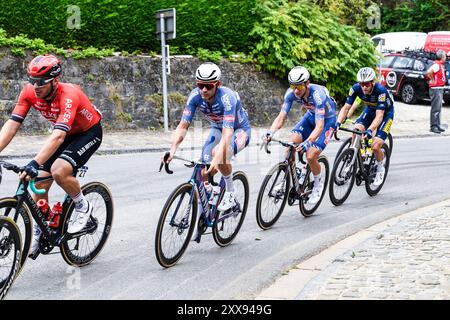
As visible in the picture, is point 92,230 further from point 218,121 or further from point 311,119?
point 311,119

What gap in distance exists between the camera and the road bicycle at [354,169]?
11.2 m

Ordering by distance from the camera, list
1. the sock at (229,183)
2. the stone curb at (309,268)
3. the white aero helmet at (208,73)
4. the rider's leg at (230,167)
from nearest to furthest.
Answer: the stone curb at (309,268), the white aero helmet at (208,73), the rider's leg at (230,167), the sock at (229,183)

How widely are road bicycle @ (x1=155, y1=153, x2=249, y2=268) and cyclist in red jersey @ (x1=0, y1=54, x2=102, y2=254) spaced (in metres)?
0.73

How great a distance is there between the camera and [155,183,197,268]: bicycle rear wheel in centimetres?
720

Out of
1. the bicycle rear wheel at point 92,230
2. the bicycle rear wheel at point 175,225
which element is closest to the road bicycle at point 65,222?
the bicycle rear wheel at point 92,230

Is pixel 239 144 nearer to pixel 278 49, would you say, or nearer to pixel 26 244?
pixel 26 244

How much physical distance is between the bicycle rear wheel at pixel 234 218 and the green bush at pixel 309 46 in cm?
1376

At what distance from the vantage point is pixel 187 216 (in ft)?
24.8

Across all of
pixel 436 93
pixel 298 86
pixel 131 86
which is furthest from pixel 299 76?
pixel 436 93

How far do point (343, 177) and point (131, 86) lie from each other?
31.7 ft

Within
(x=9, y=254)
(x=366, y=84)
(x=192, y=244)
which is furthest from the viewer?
(x=366, y=84)

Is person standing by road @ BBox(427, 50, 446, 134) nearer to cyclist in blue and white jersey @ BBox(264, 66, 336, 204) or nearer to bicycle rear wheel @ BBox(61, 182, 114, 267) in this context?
cyclist in blue and white jersey @ BBox(264, 66, 336, 204)

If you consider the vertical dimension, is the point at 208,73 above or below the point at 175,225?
above

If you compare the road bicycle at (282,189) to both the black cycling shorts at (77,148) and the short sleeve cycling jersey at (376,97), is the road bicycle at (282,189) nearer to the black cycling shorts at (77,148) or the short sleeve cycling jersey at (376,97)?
the short sleeve cycling jersey at (376,97)
